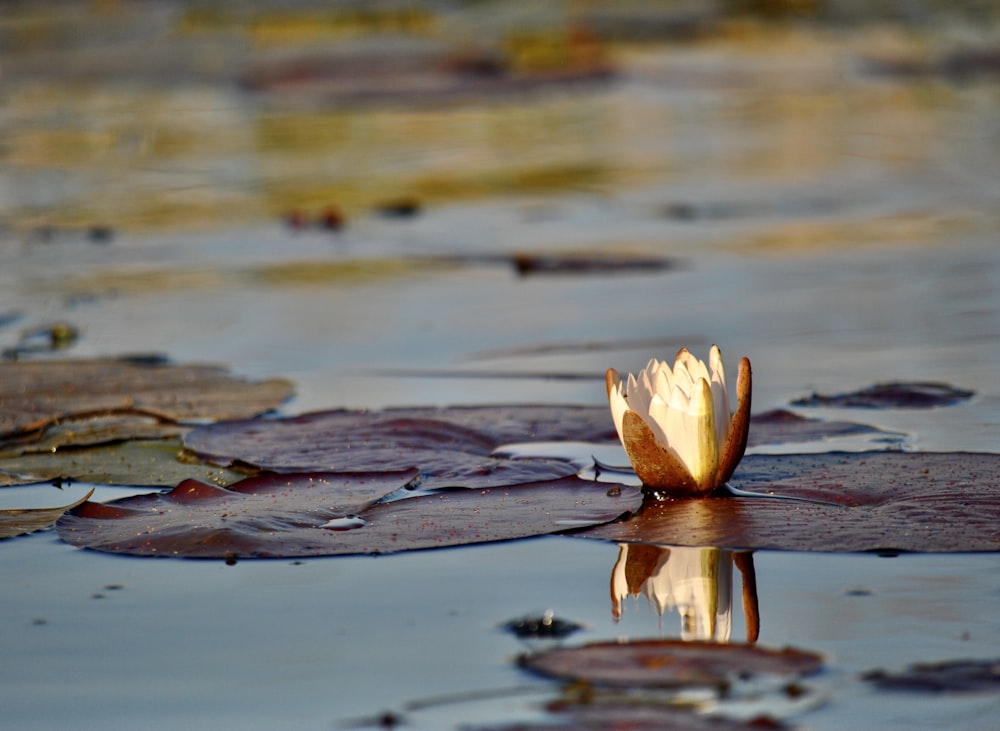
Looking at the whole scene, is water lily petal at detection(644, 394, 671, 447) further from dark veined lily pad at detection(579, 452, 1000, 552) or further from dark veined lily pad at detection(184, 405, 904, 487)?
dark veined lily pad at detection(184, 405, 904, 487)

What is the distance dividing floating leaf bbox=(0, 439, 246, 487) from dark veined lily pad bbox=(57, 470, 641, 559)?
0.71ft

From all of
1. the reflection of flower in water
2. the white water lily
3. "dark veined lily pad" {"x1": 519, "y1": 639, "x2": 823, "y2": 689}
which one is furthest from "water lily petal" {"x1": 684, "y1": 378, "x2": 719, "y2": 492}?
"dark veined lily pad" {"x1": 519, "y1": 639, "x2": 823, "y2": 689}

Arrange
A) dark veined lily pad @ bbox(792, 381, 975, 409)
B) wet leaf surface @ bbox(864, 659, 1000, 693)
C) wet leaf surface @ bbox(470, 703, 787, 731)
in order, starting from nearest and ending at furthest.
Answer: wet leaf surface @ bbox(470, 703, 787, 731)
wet leaf surface @ bbox(864, 659, 1000, 693)
dark veined lily pad @ bbox(792, 381, 975, 409)

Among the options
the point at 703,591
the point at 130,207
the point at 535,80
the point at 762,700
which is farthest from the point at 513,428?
the point at 535,80

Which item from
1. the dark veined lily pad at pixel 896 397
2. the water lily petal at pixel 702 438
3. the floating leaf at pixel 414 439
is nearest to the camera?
the water lily petal at pixel 702 438

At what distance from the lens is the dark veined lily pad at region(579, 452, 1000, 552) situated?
99.1 inches

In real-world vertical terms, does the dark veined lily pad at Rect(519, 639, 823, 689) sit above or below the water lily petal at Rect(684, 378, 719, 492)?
below

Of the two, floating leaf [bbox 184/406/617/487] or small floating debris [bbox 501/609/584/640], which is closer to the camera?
small floating debris [bbox 501/609/584/640]

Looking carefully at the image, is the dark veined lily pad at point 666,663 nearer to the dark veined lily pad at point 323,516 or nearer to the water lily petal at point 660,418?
the dark veined lily pad at point 323,516

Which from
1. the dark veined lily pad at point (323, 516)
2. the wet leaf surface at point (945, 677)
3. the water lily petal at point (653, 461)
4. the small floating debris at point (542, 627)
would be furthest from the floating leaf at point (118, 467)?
the wet leaf surface at point (945, 677)

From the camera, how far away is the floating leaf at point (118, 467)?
126 inches

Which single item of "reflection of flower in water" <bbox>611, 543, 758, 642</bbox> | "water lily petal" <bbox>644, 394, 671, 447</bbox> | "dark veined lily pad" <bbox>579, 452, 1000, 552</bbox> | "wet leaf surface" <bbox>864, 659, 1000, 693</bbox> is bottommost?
"wet leaf surface" <bbox>864, 659, 1000, 693</bbox>

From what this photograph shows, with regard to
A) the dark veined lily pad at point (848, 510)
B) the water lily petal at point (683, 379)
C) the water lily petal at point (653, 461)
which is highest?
the water lily petal at point (683, 379)

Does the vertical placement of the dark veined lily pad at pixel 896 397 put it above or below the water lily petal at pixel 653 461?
below
